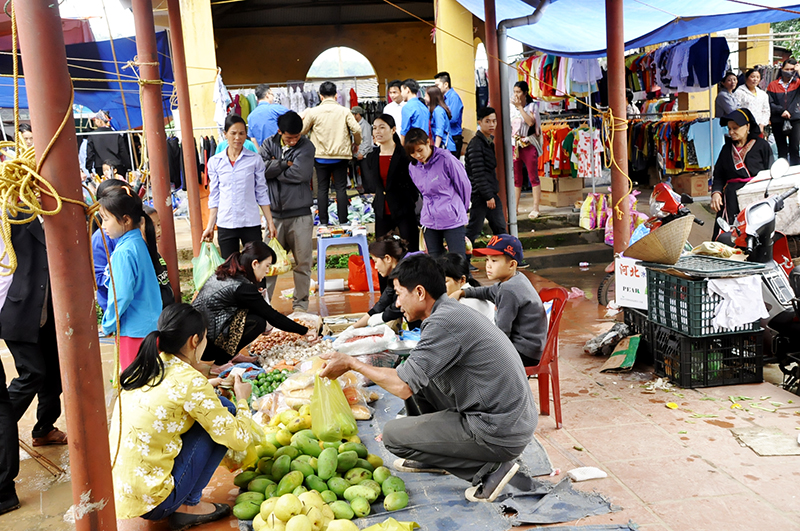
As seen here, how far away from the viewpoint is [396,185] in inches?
284

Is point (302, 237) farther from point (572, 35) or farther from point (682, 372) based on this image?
point (572, 35)

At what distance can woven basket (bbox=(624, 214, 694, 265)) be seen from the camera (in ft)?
16.4

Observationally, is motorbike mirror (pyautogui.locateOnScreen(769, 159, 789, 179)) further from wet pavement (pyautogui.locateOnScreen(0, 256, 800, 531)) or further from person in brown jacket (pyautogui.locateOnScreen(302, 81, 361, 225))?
person in brown jacket (pyautogui.locateOnScreen(302, 81, 361, 225))

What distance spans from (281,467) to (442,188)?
377 centimetres

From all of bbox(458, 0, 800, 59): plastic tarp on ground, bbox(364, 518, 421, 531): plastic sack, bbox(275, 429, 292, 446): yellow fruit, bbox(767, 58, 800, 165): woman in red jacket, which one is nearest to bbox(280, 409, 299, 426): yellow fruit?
bbox(275, 429, 292, 446): yellow fruit

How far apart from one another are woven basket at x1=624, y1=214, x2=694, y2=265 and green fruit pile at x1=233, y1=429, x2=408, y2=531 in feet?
8.61

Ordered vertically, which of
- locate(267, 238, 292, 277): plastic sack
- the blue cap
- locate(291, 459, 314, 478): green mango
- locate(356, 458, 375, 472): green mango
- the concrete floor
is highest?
the blue cap

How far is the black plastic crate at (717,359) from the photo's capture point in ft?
16.0

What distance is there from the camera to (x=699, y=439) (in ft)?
13.4

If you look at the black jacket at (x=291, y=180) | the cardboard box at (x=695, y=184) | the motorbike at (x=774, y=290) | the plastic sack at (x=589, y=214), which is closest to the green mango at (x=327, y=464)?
the motorbike at (x=774, y=290)

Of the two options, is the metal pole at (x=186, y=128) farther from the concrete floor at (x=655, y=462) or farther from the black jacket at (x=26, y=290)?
the black jacket at (x=26, y=290)

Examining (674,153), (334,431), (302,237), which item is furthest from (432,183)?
(674,153)

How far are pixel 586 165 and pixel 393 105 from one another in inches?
130

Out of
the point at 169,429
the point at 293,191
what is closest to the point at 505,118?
the point at 293,191
